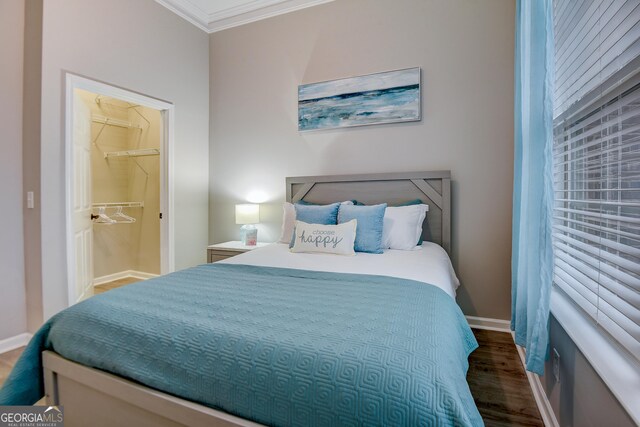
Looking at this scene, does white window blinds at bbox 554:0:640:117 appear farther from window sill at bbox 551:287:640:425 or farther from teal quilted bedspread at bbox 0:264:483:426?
teal quilted bedspread at bbox 0:264:483:426

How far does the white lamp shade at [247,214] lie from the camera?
3383 millimetres

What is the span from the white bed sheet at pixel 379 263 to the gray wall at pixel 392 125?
66 centimetres

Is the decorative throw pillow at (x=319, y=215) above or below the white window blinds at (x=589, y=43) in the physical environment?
below

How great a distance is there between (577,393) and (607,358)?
30 cm

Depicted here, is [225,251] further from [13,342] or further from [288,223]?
[13,342]

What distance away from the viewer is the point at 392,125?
3.00 m

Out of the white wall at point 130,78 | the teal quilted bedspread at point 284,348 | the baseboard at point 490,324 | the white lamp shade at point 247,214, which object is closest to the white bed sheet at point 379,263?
the teal quilted bedspread at point 284,348

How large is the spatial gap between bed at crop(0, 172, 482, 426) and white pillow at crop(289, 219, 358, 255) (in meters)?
0.59

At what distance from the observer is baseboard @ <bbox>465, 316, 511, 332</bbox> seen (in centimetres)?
271

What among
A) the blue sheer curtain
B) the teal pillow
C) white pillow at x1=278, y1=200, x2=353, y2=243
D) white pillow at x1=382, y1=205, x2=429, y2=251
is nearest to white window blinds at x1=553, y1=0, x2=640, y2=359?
the blue sheer curtain

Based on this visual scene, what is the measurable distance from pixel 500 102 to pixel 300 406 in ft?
8.97

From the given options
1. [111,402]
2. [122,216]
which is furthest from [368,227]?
[122,216]

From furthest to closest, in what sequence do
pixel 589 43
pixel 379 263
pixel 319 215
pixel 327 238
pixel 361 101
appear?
pixel 361 101
pixel 319 215
pixel 327 238
pixel 379 263
pixel 589 43

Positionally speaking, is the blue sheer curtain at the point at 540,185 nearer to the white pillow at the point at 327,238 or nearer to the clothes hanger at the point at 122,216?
the white pillow at the point at 327,238
